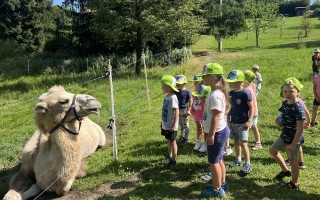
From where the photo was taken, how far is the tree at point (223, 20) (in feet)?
100

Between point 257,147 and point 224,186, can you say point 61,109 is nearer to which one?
point 224,186

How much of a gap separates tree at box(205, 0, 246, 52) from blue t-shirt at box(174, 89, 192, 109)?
2425cm

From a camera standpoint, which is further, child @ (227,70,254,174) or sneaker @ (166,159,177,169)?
sneaker @ (166,159,177,169)

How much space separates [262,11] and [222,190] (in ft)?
112

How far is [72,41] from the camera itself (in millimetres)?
27328

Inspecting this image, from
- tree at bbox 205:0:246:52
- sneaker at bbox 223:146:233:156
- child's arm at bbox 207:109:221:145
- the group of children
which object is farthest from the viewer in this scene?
tree at bbox 205:0:246:52

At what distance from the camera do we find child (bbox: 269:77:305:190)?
15.4ft

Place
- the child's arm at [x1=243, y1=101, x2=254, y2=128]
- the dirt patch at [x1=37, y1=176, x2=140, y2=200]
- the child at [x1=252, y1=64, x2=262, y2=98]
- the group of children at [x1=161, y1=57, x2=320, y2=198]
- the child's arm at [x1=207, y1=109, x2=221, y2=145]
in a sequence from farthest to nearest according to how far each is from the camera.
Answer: the child at [x1=252, y1=64, x2=262, y2=98]
the child's arm at [x1=243, y1=101, x2=254, y2=128]
the dirt patch at [x1=37, y1=176, x2=140, y2=200]
the group of children at [x1=161, y1=57, x2=320, y2=198]
the child's arm at [x1=207, y1=109, x2=221, y2=145]

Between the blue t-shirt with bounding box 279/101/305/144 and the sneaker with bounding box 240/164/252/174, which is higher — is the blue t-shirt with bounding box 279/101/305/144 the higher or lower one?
the higher one

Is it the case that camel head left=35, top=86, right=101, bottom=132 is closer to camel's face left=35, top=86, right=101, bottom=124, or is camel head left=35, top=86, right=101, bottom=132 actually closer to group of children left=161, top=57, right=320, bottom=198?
camel's face left=35, top=86, right=101, bottom=124

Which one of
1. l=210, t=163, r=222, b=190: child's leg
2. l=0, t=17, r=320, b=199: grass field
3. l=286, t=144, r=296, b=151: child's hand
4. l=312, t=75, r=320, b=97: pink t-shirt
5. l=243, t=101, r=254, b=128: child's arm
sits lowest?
l=0, t=17, r=320, b=199: grass field

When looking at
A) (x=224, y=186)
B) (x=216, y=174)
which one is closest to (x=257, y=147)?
(x=224, y=186)

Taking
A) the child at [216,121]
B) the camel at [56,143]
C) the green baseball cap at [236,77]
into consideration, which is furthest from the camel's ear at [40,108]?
the green baseball cap at [236,77]

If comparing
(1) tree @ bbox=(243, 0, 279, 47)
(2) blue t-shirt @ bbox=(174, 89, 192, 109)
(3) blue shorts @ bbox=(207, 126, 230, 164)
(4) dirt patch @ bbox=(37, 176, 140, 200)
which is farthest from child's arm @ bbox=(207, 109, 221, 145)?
(1) tree @ bbox=(243, 0, 279, 47)
